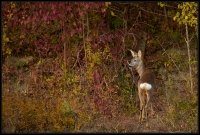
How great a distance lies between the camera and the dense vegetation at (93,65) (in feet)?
31.8

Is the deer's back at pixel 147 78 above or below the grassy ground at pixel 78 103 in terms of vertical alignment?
above

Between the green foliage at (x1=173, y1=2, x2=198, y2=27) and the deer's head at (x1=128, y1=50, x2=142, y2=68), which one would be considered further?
the deer's head at (x1=128, y1=50, x2=142, y2=68)

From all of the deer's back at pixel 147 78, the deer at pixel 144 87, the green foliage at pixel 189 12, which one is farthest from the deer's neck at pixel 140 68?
the green foliage at pixel 189 12

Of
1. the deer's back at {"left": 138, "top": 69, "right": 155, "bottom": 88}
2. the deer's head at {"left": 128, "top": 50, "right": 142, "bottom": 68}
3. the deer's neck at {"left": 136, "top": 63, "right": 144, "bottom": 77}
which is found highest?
the deer's head at {"left": 128, "top": 50, "right": 142, "bottom": 68}

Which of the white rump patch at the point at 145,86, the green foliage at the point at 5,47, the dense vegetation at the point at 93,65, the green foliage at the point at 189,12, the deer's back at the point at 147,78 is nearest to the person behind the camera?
the dense vegetation at the point at 93,65

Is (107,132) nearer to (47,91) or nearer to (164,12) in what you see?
(47,91)

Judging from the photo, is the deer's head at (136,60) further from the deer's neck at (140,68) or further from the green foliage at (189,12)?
the green foliage at (189,12)

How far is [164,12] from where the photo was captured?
12.0 m

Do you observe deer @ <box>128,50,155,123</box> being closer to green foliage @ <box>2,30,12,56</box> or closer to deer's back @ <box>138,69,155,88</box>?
deer's back @ <box>138,69,155,88</box>

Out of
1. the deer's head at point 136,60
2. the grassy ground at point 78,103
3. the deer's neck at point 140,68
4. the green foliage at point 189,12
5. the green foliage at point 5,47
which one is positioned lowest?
the grassy ground at point 78,103

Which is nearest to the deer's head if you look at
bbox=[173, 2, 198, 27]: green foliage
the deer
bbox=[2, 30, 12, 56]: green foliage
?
the deer

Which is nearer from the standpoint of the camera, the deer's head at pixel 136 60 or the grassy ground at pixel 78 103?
the grassy ground at pixel 78 103

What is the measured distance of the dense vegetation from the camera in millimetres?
9680

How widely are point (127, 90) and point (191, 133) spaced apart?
2.29 meters
